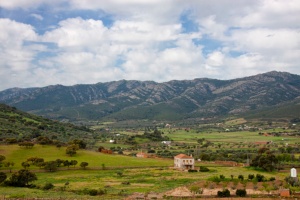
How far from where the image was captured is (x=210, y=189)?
59719mm

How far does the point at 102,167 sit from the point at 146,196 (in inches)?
1347

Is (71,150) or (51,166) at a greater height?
(71,150)

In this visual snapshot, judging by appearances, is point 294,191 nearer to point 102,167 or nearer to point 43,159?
point 102,167

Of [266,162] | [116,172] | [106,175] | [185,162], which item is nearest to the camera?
[106,175]

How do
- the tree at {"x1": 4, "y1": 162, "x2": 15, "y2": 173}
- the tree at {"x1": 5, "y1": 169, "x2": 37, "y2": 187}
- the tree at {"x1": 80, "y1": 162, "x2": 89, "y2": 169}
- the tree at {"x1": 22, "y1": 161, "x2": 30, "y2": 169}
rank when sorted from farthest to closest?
the tree at {"x1": 80, "y1": 162, "x2": 89, "y2": 169}, the tree at {"x1": 22, "y1": 161, "x2": 30, "y2": 169}, the tree at {"x1": 4, "y1": 162, "x2": 15, "y2": 173}, the tree at {"x1": 5, "y1": 169, "x2": 37, "y2": 187}

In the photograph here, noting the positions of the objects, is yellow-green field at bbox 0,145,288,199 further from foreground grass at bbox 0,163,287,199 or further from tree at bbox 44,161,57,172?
tree at bbox 44,161,57,172

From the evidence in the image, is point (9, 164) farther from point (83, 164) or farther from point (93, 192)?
point (93, 192)

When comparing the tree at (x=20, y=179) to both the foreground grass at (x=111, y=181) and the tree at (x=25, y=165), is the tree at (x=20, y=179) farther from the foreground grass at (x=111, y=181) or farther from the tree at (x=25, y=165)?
the tree at (x=25, y=165)

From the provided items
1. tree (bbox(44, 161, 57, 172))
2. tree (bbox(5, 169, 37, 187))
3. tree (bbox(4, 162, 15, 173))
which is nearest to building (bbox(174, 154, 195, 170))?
tree (bbox(44, 161, 57, 172))

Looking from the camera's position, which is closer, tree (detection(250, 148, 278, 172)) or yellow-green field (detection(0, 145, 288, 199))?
yellow-green field (detection(0, 145, 288, 199))

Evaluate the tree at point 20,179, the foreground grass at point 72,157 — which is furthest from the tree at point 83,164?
the tree at point 20,179

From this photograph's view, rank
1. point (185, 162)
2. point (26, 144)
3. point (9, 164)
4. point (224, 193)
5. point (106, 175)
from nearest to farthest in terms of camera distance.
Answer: point (224, 193)
point (106, 175)
point (9, 164)
point (185, 162)
point (26, 144)

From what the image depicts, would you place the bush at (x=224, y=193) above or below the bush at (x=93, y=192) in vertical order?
below

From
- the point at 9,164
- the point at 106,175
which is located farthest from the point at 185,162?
the point at 9,164
